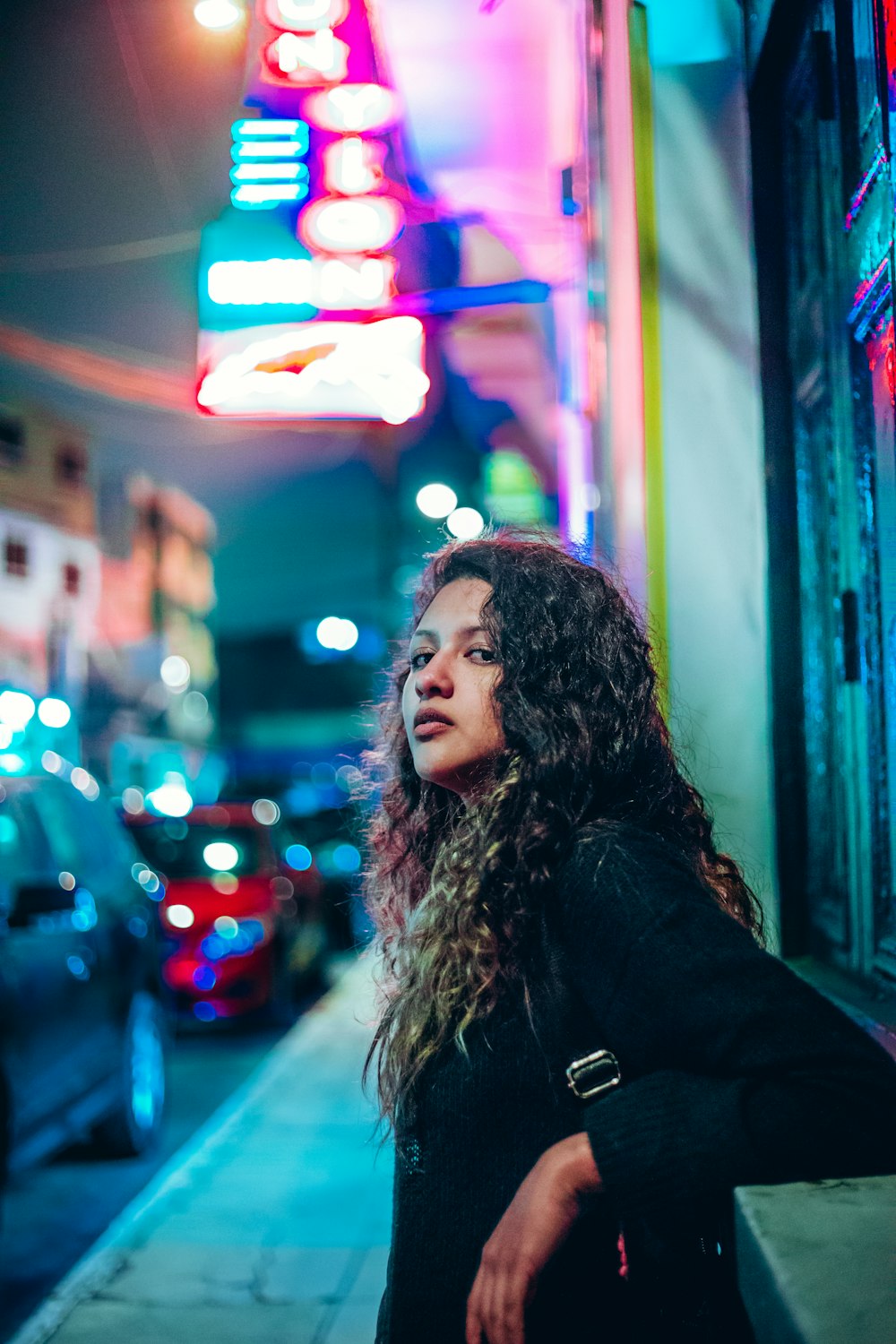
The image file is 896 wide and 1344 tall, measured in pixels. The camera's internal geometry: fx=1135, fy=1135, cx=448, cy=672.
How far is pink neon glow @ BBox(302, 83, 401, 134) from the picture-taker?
21.4 ft

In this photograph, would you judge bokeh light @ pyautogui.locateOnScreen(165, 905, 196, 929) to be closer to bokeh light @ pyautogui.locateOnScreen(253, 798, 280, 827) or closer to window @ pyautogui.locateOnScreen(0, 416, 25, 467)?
bokeh light @ pyautogui.locateOnScreen(253, 798, 280, 827)

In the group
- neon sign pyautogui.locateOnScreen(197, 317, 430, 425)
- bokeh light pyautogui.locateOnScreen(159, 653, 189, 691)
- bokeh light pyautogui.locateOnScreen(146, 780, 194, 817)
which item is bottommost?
bokeh light pyautogui.locateOnScreen(146, 780, 194, 817)

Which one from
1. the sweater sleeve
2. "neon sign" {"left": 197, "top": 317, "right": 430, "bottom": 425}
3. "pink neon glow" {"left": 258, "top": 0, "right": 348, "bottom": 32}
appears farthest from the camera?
"pink neon glow" {"left": 258, "top": 0, "right": 348, "bottom": 32}

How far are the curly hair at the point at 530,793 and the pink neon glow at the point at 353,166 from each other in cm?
514

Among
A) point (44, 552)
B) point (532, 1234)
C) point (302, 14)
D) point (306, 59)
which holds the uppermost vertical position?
point (44, 552)

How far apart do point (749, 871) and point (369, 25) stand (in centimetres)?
543

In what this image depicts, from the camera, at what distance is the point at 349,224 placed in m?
6.32

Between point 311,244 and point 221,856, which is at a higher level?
point 311,244

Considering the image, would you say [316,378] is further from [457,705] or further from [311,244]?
[457,705]

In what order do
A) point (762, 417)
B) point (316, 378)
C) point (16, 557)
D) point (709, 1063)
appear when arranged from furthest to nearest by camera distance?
point (16, 557), point (316, 378), point (762, 417), point (709, 1063)

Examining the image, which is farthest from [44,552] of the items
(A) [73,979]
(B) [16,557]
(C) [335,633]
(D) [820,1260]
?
(D) [820,1260]

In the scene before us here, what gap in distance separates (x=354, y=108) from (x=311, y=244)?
3.03 feet

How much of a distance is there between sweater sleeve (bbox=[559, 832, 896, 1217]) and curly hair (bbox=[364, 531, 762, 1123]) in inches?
5.6

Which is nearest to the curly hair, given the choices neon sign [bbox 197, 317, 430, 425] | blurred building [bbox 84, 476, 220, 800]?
neon sign [bbox 197, 317, 430, 425]
